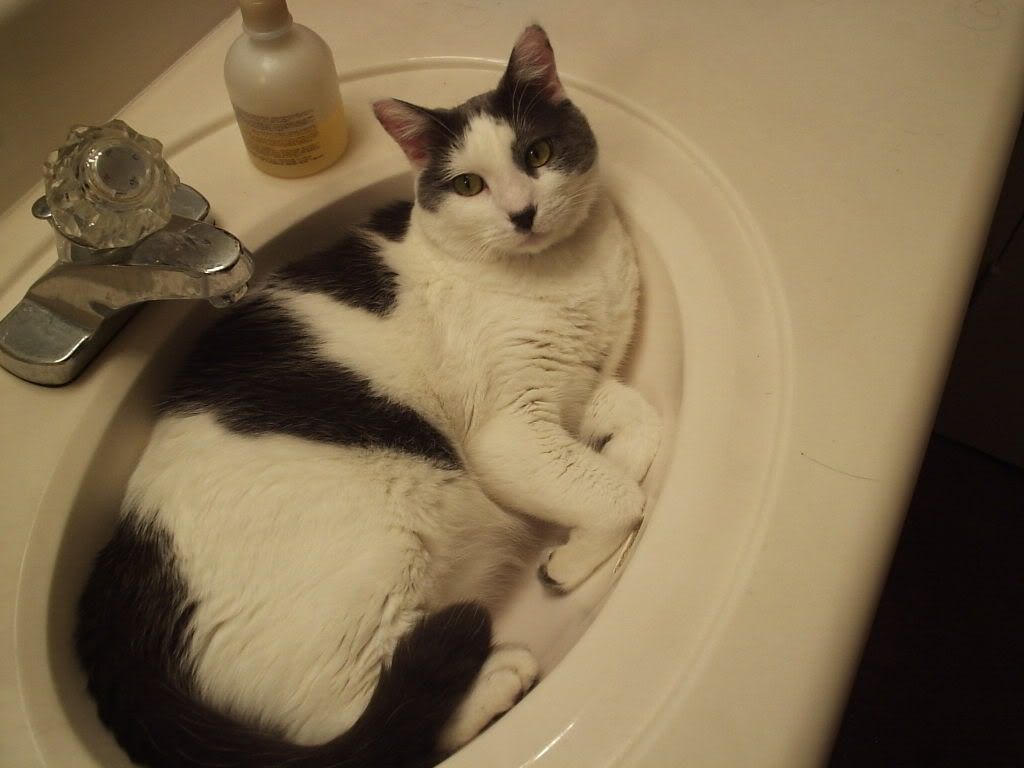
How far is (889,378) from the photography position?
0.60 metres

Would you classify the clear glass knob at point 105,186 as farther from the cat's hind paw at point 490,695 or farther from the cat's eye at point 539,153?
the cat's hind paw at point 490,695

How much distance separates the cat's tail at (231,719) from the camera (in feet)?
2.02

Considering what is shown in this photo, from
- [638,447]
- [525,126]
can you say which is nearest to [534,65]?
[525,126]

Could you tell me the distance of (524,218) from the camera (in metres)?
0.81

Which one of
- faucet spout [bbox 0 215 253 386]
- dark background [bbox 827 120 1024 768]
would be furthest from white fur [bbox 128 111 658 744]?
dark background [bbox 827 120 1024 768]

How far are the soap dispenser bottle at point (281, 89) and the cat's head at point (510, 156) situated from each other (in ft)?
0.26

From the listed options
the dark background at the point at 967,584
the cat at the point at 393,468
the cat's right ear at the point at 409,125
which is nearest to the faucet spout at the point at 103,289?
the cat at the point at 393,468

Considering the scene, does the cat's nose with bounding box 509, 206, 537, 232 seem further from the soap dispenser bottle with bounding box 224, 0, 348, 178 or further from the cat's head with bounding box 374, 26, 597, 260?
the soap dispenser bottle with bounding box 224, 0, 348, 178

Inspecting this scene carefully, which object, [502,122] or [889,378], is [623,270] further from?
[889,378]

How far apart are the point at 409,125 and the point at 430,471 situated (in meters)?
0.42

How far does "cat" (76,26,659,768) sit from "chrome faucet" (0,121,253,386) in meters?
0.13

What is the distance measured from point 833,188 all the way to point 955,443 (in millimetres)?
1211

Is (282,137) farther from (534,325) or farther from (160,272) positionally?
(534,325)

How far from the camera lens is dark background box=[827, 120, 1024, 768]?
4.17 ft
